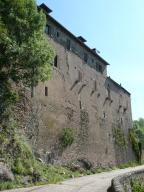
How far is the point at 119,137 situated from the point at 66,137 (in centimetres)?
1621

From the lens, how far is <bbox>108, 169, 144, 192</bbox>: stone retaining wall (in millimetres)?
13461

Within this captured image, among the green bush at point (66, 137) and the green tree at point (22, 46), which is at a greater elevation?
the green tree at point (22, 46)

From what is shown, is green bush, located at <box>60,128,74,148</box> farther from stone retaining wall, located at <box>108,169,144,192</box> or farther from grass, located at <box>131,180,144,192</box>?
grass, located at <box>131,180,144,192</box>

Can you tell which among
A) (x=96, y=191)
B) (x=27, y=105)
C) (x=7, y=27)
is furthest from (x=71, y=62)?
(x=96, y=191)

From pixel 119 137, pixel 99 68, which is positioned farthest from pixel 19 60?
pixel 119 137

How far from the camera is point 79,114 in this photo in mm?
Result: 34344

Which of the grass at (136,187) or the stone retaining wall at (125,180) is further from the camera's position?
the grass at (136,187)

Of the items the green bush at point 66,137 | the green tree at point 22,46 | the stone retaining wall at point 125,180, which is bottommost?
the stone retaining wall at point 125,180

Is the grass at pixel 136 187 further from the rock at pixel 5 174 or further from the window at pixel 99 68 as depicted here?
the window at pixel 99 68

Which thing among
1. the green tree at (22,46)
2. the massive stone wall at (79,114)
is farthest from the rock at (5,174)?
the massive stone wall at (79,114)

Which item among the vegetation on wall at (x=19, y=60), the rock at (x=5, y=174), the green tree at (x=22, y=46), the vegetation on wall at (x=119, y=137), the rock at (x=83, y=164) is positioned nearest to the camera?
the rock at (x=5, y=174)

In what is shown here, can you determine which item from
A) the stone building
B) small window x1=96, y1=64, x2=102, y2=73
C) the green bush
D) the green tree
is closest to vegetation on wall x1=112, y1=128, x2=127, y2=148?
the stone building

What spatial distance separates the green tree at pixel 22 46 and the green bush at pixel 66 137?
359 inches

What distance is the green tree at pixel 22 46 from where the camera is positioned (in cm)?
2008
